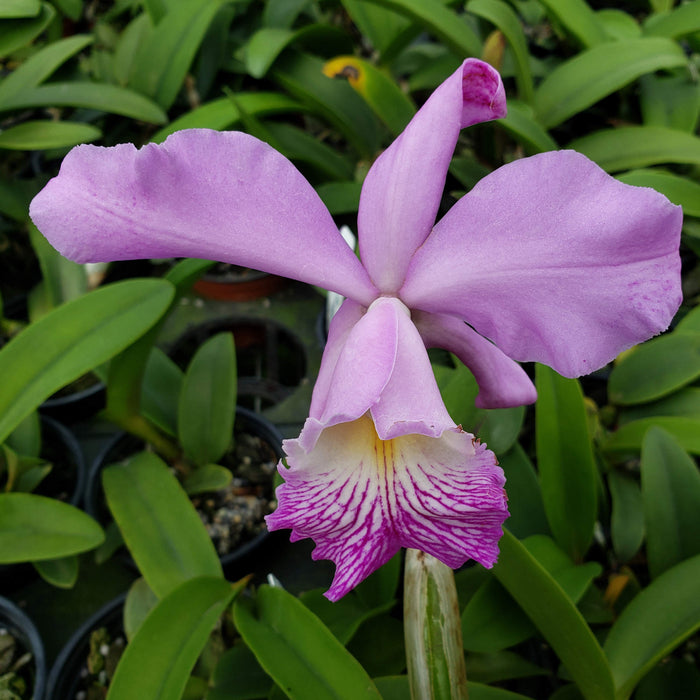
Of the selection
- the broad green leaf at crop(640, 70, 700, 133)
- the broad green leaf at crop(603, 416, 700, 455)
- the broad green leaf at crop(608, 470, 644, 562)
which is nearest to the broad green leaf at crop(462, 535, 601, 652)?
the broad green leaf at crop(608, 470, 644, 562)

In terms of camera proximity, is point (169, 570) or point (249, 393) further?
point (249, 393)

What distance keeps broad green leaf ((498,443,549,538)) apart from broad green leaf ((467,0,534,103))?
0.82 meters

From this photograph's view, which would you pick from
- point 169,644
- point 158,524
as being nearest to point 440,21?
point 158,524

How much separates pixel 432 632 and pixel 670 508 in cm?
46

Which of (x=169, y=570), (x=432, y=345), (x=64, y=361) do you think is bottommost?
(x=169, y=570)

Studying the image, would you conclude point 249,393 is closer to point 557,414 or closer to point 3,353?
point 3,353

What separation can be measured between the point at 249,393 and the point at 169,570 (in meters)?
0.64

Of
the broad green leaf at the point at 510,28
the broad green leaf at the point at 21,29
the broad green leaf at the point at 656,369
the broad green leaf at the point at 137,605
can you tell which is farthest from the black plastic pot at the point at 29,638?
the broad green leaf at the point at 510,28

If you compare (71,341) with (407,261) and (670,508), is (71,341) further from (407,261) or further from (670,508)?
(670,508)

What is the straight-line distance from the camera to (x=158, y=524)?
99cm

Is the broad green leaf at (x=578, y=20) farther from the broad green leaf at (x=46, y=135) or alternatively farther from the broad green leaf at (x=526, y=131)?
the broad green leaf at (x=46, y=135)

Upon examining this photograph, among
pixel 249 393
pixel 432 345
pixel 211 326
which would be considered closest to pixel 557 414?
pixel 432 345

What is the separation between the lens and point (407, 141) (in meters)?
0.55

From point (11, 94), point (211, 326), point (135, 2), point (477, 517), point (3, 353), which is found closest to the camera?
point (477, 517)
